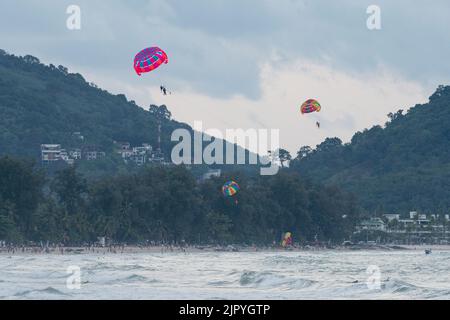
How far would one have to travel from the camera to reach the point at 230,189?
5856 inches

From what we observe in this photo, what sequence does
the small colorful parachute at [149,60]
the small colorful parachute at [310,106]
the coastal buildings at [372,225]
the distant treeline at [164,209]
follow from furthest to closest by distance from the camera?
1. the coastal buildings at [372,225]
2. the distant treeline at [164,209]
3. the small colorful parachute at [310,106]
4. the small colorful parachute at [149,60]

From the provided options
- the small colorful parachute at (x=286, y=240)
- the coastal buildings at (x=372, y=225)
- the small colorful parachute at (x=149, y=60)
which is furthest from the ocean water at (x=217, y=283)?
the coastal buildings at (x=372, y=225)

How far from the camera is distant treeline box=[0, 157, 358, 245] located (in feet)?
438

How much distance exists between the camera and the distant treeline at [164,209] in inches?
5256

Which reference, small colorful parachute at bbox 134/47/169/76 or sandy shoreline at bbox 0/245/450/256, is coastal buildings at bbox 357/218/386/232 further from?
small colorful parachute at bbox 134/47/169/76

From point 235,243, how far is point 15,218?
1312 inches

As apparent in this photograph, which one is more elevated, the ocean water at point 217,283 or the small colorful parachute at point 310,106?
the small colorful parachute at point 310,106

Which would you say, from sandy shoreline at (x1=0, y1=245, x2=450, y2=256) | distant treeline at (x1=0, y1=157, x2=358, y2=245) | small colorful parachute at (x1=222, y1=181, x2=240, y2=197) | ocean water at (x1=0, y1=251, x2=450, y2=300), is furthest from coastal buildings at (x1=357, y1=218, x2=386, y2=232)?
ocean water at (x1=0, y1=251, x2=450, y2=300)

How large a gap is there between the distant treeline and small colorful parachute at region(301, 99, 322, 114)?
4431cm

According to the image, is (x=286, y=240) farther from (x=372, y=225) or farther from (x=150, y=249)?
(x=372, y=225)

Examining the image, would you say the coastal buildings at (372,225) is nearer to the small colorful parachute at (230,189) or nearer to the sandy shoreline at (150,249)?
the sandy shoreline at (150,249)

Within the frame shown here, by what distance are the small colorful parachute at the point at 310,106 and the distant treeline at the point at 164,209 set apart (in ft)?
145
